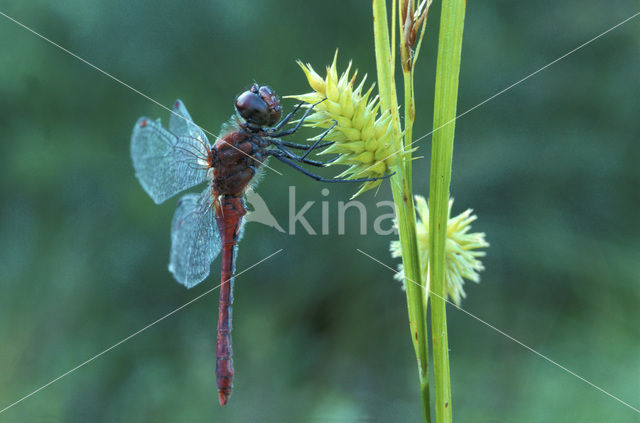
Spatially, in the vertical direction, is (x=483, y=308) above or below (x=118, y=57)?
below

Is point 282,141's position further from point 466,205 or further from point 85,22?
point 85,22

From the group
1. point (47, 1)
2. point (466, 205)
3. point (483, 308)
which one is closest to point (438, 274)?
point (466, 205)

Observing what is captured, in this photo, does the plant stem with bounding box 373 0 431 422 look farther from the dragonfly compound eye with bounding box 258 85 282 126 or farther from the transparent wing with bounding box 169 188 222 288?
the transparent wing with bounding box 169 188 222 288

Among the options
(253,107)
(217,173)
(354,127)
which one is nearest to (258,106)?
(253,107)

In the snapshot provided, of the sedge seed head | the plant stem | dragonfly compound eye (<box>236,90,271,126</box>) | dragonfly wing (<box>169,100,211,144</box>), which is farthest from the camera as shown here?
dragonfly wing (<box>169,100,211,144</box>)

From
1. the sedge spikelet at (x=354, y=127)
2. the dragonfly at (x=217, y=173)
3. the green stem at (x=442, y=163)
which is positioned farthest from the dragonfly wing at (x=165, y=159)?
the green stem at (x=442, y=163)

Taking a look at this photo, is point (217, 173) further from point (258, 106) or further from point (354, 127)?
point (354, 127)

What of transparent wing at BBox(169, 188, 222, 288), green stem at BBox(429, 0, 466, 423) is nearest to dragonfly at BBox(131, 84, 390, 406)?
transparent wing at BBox(169, 188, 222, 288)
